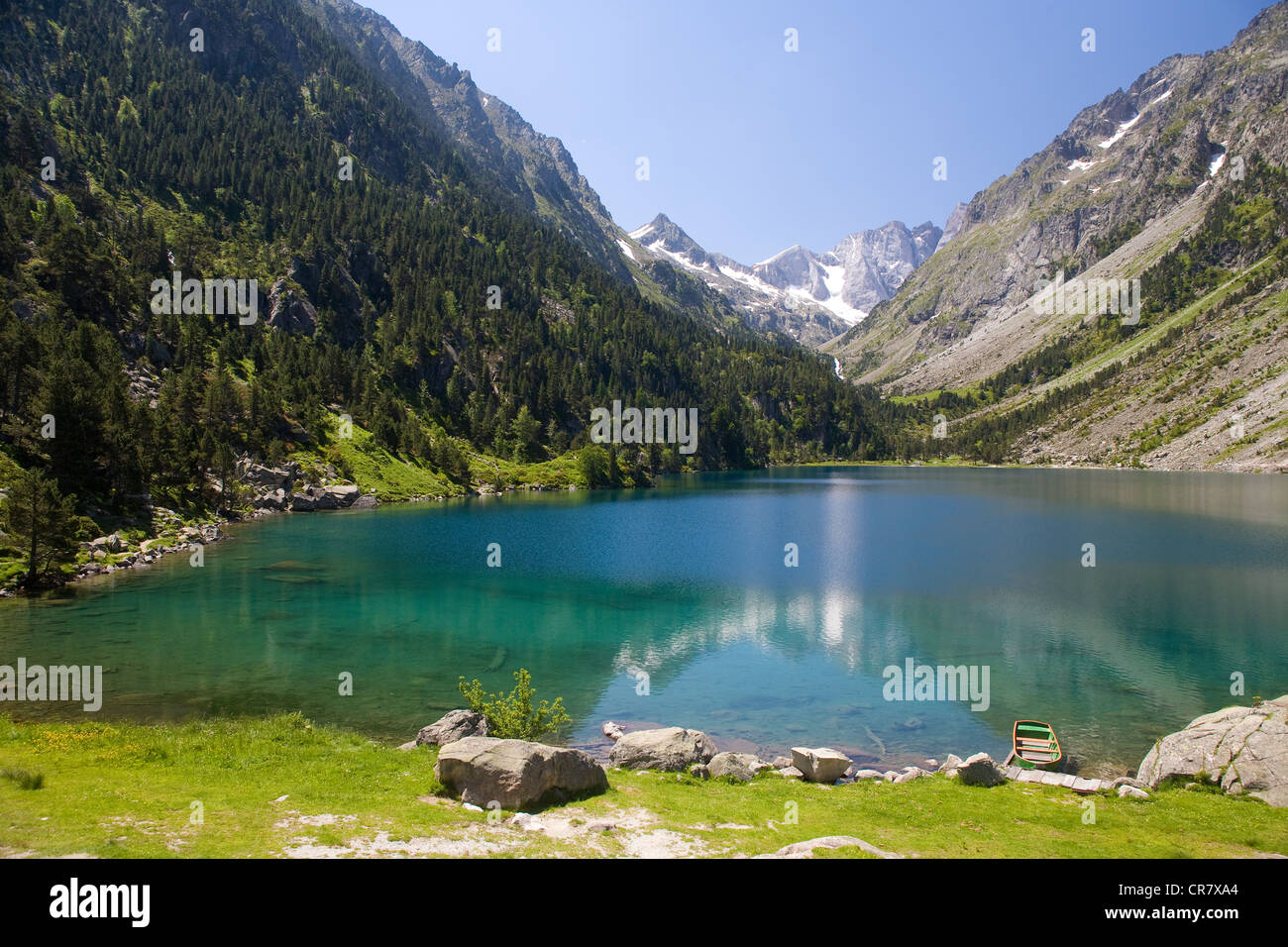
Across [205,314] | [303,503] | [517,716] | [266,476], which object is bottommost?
[517,716]

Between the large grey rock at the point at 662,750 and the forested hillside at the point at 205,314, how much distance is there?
57381 millimetres

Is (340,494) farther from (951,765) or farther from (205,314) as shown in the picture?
(951,765)

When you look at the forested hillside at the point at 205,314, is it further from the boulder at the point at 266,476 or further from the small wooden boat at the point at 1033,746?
the small wooden boat at the point at 1033,746

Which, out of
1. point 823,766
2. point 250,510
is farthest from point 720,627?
point 250,510

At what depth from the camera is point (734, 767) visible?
20562mm

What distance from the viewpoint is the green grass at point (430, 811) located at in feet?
41.1

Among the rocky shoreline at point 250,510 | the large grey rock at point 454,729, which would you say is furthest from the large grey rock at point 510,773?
the rocky shoreline at point 250,510

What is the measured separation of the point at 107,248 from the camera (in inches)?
4077

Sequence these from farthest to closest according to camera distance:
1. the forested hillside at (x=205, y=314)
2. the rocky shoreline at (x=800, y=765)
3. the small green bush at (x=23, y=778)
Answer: the forested hillside at (x=205, y=314)
the rocky shoreline at (x=800, y=765)
the small green bush at (x=23, y=778)

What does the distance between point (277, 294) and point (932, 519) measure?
441 ft

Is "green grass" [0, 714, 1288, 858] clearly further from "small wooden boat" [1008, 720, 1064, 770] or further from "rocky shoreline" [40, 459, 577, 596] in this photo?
"rocky shoreline" [40, 459, 577, 596]

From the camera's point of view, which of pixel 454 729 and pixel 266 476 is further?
pixel 266 476

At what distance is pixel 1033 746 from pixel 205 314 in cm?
13720

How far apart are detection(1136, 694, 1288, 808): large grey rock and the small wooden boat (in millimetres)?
2603
